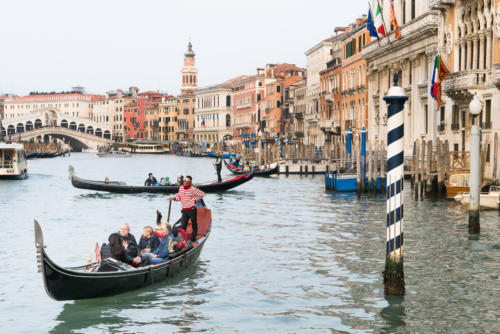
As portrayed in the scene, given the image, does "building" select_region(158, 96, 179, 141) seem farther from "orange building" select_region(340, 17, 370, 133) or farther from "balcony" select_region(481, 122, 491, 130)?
"balcony" select_region(481, 122, 491, 130)

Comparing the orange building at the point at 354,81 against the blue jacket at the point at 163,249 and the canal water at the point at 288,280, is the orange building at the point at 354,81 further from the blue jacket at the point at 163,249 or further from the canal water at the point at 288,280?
the blue jacket at the point at 163,249

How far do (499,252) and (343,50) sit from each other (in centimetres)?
3382

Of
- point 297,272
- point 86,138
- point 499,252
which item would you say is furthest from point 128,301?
point 86,138

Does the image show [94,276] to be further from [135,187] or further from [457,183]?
[135,187]

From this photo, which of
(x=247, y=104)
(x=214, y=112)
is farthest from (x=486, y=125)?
(x=214, y=112)

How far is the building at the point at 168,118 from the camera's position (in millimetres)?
101750

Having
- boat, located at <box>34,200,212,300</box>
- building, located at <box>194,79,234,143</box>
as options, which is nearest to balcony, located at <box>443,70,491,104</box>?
boat, located at <box>34,200,212,300</box>

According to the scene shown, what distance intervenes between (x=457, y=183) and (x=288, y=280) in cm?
1096

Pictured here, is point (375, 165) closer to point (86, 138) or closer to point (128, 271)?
point (128, 271)

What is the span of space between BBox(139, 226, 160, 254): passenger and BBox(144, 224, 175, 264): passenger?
0.12 m

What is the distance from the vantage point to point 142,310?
865cm

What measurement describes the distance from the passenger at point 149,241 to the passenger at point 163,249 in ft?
0.39

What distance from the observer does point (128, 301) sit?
8969mm

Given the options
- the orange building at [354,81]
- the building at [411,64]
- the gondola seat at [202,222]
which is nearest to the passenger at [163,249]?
the gondola seat at [202,222]
